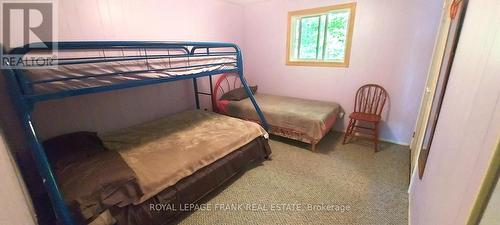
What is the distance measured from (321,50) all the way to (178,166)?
9.09 ft

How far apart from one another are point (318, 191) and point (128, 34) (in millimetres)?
2757

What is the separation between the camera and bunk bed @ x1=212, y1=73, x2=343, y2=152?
8.39 ft

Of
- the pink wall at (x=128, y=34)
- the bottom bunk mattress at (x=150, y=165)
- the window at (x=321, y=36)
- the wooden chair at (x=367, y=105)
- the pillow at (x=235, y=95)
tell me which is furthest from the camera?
the pillow at (x=235, y=95)

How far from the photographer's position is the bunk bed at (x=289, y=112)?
256 centimetres

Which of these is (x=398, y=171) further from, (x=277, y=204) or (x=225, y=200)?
(x=225, y=200)

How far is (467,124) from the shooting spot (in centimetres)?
80

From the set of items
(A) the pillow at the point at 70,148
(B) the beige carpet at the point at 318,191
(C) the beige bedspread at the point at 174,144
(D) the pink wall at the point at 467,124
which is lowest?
(B) the beige carpet at the point at 318,191

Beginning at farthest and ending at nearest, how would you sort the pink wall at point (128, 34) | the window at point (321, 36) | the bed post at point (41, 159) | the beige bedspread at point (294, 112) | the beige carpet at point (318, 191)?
1. the window at point (321, 36)
2. the beige bedspread at point (294, 112)
3. the pink wall at point (128, 34)
4. the beige carpet at point (318, 191)
5. the bed post at point (41, 159)

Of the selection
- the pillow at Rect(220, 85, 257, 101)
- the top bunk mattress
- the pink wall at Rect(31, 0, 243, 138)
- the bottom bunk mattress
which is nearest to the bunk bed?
the pillow at Rect(220, 85, 257, 101)

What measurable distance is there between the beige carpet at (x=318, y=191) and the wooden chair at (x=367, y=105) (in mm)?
354

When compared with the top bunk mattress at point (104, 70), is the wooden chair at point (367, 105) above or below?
below

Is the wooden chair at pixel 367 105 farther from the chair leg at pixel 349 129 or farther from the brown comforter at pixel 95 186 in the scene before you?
the brown comforter at pixel 95 186

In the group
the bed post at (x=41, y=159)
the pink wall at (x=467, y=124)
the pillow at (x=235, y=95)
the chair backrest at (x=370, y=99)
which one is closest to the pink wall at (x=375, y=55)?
the chair backrest at (x=370, y=99)

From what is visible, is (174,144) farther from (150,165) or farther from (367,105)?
(367,105)
